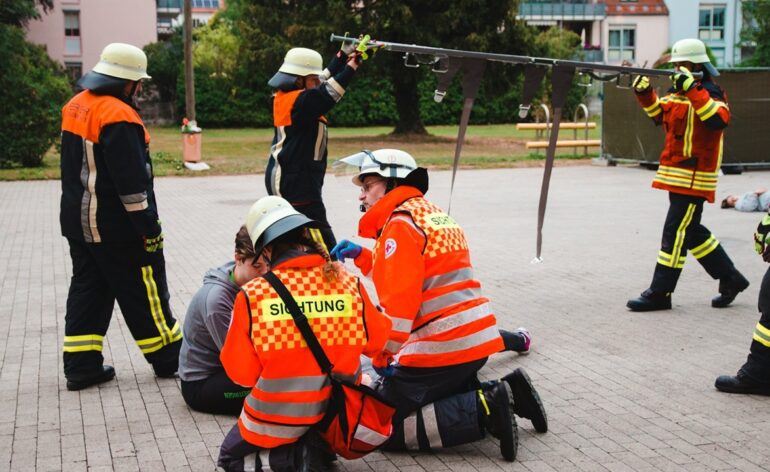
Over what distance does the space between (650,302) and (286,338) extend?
469 cm

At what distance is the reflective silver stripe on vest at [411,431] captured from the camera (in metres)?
4.66

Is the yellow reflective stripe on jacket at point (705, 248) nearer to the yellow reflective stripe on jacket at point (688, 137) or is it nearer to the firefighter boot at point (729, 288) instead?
the firefighter boot at point (729, 288)

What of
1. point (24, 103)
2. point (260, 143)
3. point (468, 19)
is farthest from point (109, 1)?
point (24, 103)

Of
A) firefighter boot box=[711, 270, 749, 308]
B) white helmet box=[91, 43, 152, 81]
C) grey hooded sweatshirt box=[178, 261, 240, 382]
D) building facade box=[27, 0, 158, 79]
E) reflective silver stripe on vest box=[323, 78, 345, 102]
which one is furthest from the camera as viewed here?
building facade box=[27, 0, 158, 79]

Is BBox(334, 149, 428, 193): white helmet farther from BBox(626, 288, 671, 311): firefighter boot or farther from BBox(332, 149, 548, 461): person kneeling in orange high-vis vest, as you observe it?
BBox(626, 288, 671, 311): firefighter boot

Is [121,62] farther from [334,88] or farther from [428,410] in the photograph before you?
[428,410]

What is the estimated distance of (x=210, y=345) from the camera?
205 inches

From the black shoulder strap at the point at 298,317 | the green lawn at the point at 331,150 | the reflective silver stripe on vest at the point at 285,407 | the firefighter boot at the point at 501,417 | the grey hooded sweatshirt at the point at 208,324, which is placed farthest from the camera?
the green lawn at the point at 331,150

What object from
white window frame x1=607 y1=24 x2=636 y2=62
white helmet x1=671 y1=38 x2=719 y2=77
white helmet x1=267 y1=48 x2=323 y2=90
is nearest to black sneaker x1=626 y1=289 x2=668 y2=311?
white helmet x1=671 y1=38 x2=719 y2=77

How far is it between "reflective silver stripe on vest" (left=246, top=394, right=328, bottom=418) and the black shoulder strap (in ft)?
0.68

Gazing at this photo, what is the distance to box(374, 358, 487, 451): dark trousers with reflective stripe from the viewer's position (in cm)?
463

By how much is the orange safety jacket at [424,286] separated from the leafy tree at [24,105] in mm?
18657

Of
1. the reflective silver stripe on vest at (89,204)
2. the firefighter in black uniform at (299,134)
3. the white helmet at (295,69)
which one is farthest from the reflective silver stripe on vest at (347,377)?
the white helmet at (295,69)

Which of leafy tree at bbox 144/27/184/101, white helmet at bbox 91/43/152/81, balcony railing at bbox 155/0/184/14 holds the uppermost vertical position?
balcony railing at bbox 155/0/184/14
